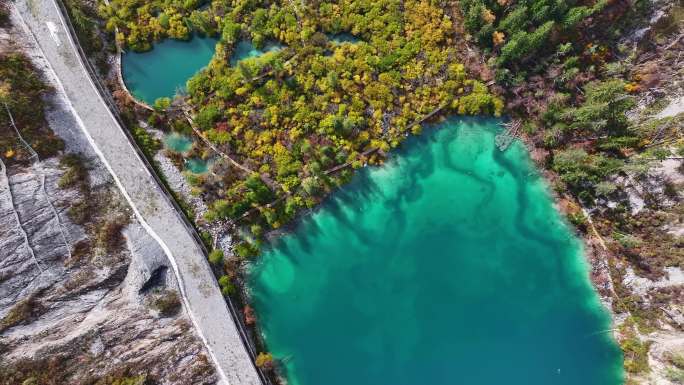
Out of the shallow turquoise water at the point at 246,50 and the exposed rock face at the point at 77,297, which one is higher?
the shallow turquoise water at the point at 246,50

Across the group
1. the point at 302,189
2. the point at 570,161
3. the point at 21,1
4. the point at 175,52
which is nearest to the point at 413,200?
the point at 302,189

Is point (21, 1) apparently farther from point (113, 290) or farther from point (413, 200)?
point (413, 200)

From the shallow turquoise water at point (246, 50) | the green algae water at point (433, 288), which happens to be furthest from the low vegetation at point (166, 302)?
the shallow turquoise water at point (246, 50)

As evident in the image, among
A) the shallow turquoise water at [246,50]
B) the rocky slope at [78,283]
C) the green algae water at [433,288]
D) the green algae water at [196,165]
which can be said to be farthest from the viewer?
the shallow turquoise water at [246,50]

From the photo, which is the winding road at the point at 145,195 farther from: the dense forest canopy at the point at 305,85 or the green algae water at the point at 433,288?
the dense forest canopy at the point at 305,85

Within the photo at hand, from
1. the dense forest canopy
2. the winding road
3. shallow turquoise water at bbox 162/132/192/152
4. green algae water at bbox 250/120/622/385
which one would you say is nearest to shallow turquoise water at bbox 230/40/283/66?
the dense forest canopy

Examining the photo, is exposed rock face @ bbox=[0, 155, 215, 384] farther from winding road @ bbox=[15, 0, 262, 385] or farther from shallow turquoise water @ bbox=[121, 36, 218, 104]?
shallow turquoise water @ bbox=[121, 36, 218, 104]

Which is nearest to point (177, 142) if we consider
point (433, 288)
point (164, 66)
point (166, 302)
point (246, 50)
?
point (164, 66)
